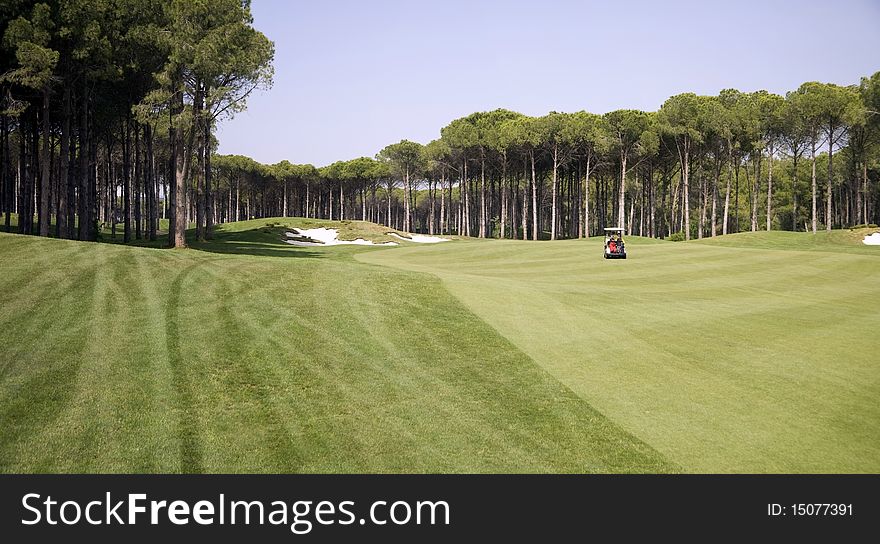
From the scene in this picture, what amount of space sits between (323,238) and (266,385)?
57.1 m

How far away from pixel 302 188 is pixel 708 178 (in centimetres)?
8509

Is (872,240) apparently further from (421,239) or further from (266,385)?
(266,385)

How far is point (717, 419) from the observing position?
10047mm

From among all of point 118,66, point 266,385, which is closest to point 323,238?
point 118,66

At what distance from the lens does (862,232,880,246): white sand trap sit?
4730 cm

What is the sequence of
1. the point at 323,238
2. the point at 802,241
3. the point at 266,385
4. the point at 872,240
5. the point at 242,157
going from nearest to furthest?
the point at 266,385
the point at 802,241
the point at 872,240
the point at 323,238
the point at 242,157

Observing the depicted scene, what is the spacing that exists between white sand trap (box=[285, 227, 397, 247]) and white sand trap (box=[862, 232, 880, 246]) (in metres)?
43.1

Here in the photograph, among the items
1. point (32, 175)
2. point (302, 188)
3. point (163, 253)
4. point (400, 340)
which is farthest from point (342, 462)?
point (302, 188)

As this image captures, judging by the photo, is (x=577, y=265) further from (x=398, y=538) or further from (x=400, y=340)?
(x=398, y=538)

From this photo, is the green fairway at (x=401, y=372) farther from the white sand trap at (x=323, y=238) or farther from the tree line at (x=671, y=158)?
the tree line at (x=671, y=158)

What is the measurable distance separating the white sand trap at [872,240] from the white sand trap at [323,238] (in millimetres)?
43065

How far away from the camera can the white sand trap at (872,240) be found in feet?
155

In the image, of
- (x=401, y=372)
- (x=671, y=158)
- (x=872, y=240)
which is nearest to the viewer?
(x=401, y=372)

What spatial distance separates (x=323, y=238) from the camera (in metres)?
66.7
